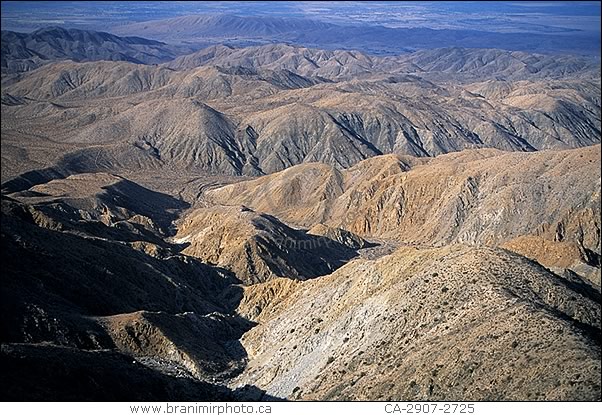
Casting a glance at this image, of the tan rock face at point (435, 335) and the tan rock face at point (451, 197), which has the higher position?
the tan rock face at point (435, 335)

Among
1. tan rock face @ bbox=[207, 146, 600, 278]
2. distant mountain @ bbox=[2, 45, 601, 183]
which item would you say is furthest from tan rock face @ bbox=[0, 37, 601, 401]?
distant mountain @ bbox=[2, 45, 601, 183]

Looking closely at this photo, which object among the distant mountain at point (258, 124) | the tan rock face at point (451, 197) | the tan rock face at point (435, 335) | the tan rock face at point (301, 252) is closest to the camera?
the tan rock face at point (435, 335)

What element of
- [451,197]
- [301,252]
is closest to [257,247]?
[301,252]

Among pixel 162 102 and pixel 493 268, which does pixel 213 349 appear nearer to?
pixel 493 268

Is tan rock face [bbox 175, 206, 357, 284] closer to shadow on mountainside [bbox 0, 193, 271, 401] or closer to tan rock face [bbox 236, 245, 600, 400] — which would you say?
shadow on mountainside [bbox 0, 193, 271, 401]

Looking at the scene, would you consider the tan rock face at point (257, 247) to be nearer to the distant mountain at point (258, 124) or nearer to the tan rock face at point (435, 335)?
the tan rock face at point (435, 335)

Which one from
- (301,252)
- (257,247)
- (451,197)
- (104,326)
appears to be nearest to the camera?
(104,326)

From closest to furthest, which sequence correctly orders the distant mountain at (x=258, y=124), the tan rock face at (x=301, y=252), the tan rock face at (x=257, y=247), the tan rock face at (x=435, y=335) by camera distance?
the tan rock face at (x=435, y=335) → the tan rock face at (x=301, y=252) → the tan rock face at (x=257, y=247) → the distant mountain at (x=258, y=124)

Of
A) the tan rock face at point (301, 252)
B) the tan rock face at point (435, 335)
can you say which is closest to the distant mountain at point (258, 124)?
the tan rock face at point (301, 252)

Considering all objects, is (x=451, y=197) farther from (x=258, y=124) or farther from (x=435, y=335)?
(x=258, y=124)

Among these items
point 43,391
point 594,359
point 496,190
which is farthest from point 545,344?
point 496,190

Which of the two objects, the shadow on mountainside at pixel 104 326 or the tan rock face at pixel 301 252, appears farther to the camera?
the tan rock face at pixel 301 252
